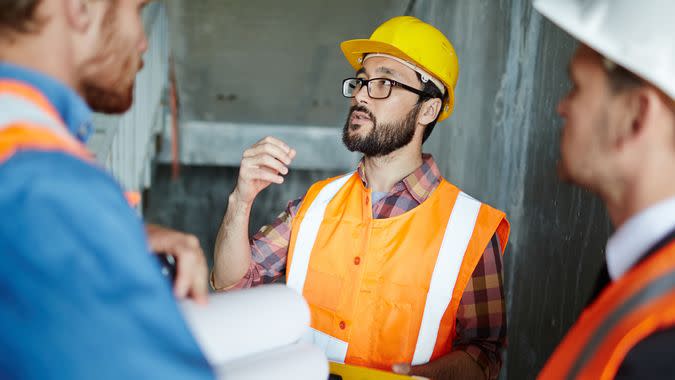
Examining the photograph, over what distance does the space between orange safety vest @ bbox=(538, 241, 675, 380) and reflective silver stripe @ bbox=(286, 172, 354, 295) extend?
1184 millimetres

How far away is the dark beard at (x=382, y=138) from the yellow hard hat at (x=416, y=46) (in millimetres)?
182

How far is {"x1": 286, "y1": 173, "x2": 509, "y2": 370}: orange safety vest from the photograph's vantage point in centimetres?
187

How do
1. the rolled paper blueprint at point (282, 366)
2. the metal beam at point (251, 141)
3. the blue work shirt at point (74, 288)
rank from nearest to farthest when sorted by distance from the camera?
the blue work shirt at point (74, 288)
the rolled paper blueprint at point (282, 366)
the metal beam at point (251, 141)

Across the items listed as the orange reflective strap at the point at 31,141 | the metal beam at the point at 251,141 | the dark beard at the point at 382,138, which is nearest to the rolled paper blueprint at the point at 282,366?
the orange reflective strap at the point at 31,141

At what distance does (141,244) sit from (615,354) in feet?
2.10

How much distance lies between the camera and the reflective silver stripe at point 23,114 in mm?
710

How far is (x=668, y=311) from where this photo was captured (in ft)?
2.61

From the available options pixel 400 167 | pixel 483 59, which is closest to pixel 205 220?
pixel 483 59

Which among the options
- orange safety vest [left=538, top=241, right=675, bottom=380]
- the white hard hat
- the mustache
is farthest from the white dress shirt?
the mustache

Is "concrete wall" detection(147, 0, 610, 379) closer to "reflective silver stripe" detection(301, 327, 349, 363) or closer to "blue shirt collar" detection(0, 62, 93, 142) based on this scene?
"reflective silver stripe" detection(301, 327, 349, 363)

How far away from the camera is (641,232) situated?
0.95 metres

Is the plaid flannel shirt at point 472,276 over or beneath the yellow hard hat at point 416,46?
beneath

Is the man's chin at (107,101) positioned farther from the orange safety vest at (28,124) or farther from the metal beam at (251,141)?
the metal beam at (251,141)

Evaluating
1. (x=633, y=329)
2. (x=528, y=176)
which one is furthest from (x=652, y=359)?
(x=528, y=176)
